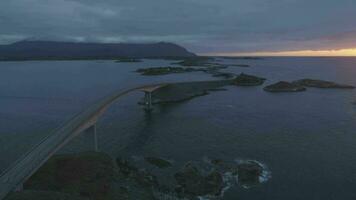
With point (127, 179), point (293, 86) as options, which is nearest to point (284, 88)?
point (293, 86)

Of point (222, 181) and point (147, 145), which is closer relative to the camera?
point (222, 181)

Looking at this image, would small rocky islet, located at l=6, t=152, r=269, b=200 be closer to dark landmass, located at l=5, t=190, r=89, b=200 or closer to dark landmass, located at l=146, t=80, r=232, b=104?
dark landmass, located at l=5, t=190, r=89, b=200

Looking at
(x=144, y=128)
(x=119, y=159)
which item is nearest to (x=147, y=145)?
(x=119, y=159)

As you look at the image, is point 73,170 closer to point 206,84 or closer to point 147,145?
point 147,145

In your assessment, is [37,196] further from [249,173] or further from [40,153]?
[249,173]

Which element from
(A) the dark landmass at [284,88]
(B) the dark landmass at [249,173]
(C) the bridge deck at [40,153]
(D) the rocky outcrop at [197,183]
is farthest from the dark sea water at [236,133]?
(A) the dark landmass at [284,88]

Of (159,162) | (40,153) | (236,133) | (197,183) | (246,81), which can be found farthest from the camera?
(246,81)

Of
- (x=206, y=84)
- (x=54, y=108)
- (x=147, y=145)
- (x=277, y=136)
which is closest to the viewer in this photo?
(x=147, y=145)

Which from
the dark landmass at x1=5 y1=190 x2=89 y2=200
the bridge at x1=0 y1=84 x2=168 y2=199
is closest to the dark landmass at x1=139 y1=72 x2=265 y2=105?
the bridge at x1=0 y1=84 x2=168 y2=199

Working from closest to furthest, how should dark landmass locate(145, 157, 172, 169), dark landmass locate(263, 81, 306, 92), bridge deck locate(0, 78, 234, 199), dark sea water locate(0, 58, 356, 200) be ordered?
bridge deck locate(0, 78, 234, 199)
dark sea water locate(0, 58, 356, 200)
dark landmass locate(145, 157, 172, 169)
dark landmass locate(263, 81, 306, 92)
